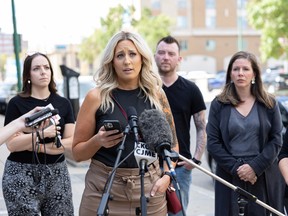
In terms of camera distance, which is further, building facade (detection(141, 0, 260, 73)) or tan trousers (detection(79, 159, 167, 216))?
building facade (detection(141, 0, 260, 73))

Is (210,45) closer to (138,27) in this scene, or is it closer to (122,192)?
(138,27)

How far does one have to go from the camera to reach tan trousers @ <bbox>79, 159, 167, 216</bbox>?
3393 millimetres

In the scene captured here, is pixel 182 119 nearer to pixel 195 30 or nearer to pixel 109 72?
pixel 109 72

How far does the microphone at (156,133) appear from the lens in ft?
8.89

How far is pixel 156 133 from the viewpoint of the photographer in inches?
109

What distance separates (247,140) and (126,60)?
1563 mm

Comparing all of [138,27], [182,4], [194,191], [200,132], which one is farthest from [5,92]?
[182,4]

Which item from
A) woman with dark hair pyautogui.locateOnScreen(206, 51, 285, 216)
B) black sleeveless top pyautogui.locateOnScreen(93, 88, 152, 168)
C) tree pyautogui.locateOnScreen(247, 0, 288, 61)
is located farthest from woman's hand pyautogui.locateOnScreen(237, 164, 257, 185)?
tree pyautogui.locateOnScreen(247, 0, 288, 61)

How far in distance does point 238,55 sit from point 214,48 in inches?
2770

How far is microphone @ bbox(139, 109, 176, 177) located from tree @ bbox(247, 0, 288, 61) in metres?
26.8

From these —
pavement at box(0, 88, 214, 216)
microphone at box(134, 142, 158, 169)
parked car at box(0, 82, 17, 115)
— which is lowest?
parked car at box(0, 82, 17, 115)

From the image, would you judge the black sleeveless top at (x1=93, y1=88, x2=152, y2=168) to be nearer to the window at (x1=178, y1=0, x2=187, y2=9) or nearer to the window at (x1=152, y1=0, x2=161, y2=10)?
the window at (x1=152, y1=0, x2=161, y2=10)

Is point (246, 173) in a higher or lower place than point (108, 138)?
lower

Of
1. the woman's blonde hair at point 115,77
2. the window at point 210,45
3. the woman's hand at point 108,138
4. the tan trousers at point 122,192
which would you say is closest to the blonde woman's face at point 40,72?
the woman's blonde hair at point 115,77
